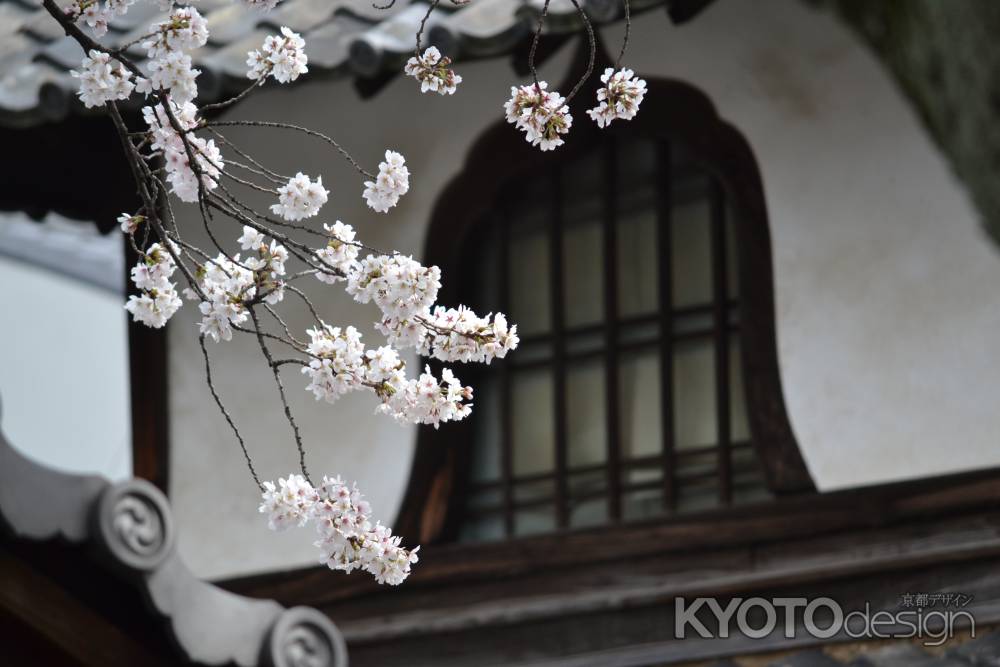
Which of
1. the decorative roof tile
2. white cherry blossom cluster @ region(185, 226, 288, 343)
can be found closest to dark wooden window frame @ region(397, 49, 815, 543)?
the decorative roof tile

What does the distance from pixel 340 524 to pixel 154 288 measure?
73 centimetres

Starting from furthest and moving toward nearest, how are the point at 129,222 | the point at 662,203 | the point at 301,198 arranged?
the point at 662,203 < the point at 301,198 < the point at 129,222

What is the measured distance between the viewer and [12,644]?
439cm

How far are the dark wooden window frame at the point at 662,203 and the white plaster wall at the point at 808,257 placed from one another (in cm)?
Result: 6

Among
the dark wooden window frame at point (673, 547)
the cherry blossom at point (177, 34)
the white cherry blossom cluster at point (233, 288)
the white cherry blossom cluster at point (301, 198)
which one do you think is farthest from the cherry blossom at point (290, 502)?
the dark wooden window frame at point (673, 547)

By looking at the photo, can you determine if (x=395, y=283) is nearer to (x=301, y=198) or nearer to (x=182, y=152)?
(x=301, y=198)

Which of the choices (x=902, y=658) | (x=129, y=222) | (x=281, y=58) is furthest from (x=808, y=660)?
(x=129, y=222)

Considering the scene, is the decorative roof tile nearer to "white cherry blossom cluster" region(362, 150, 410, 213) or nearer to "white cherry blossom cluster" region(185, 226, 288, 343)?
"white cherry blossom cluster" region(362, 150, 410, 213)

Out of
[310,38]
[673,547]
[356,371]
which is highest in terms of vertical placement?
[310,38]

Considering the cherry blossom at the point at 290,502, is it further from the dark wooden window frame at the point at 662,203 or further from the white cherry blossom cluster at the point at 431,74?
the dark wooden window frame at the point at 662,203

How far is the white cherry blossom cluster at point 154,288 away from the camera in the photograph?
12.5 feet

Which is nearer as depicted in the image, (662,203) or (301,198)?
(301,198)

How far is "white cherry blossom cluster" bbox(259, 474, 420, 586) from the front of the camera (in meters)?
3.95

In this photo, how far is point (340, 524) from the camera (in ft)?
13.0
